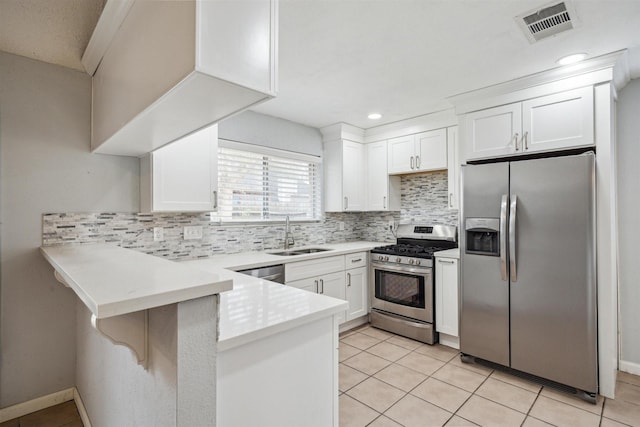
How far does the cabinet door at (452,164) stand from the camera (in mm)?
3307

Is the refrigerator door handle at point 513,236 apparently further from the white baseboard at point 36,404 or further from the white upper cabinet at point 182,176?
the white baseboard at point 36,404

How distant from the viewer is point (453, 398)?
2232 mm

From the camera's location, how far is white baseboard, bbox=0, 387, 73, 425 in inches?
77.5

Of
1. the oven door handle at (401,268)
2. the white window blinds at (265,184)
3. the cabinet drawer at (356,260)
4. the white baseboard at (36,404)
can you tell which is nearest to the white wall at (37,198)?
the white baseboard at (36,404)

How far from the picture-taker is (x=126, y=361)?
1221 mm

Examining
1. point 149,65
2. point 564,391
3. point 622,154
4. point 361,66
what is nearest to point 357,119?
point 361,66

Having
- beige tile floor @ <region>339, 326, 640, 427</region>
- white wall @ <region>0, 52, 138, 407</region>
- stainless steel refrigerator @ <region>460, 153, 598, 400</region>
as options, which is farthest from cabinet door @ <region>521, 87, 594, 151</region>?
white wall @ <region>0, 52, 138, 407</region>

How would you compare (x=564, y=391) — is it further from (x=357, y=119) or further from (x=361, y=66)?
(x=357, y=119)

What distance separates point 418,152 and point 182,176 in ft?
8.29

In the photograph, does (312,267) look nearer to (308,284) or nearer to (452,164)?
(308,284)

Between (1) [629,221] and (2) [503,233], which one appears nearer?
(2) [503,233]

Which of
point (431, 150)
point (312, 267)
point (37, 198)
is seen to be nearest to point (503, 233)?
point (431, 150)

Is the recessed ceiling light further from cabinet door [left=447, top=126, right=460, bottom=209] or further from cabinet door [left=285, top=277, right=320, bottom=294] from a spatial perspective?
cabinet door [left=285, top=277, right=320, bottom=294]

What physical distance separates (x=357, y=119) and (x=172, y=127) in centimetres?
261
